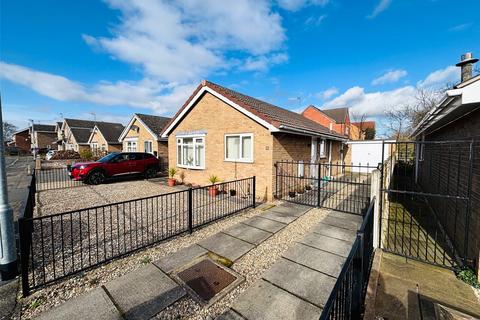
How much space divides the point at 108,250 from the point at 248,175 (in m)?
5.51

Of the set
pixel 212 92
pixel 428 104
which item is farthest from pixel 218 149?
pixel 428 104

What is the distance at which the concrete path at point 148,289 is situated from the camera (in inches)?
107

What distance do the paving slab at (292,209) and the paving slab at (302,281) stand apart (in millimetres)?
2875

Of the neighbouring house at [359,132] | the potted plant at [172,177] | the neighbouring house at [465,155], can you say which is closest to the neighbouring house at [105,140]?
the potted plant at [172,177]

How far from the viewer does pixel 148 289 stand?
→ 10.4 ft

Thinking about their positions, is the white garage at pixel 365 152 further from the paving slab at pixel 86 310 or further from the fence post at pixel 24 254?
the fence post at pixel 24 254

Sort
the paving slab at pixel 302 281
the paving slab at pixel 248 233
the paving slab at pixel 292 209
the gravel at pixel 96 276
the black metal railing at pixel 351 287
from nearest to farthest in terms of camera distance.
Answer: the black metal railing at pixel 351 287 → the gravel at pixel 96 276 → the paving slab at pixel 302 281 → the paving slab at pixel 248 233 → the paving slab at pixel 292 209

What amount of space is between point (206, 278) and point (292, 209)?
4.29 m

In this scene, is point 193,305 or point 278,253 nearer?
point 193,305

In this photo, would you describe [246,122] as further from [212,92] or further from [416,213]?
[416,213]

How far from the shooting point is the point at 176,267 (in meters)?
3.74

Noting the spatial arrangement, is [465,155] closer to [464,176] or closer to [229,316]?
[464,176]

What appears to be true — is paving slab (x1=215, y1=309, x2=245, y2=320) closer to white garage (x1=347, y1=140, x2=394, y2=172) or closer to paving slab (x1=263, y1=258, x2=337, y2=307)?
paving slab (x1=263, y1=258, x2=337, y2=307)

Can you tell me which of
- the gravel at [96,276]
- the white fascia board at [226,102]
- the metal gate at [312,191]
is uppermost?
the white fascia board at [226,102]
